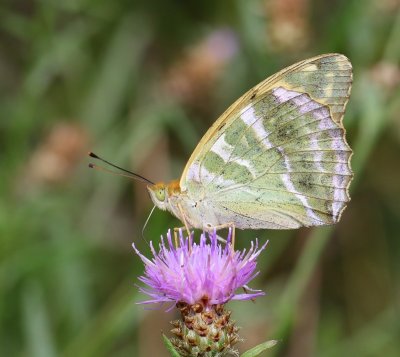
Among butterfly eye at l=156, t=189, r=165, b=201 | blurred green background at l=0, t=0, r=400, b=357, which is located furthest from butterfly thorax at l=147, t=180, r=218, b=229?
blurred green background at l=0, t=0, r=400, b=357

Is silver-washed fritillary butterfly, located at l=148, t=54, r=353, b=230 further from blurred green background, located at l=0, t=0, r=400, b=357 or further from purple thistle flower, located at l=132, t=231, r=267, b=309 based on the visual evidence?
blurred green background, located at l=0, t=0, r=400, b=357

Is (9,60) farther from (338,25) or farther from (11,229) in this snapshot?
(338,25)

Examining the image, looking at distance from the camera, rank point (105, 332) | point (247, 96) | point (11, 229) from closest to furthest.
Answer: point (247, 96) → point (105, 332) → point (11, 229)

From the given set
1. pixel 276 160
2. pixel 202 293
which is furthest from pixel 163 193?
pixel 202 293

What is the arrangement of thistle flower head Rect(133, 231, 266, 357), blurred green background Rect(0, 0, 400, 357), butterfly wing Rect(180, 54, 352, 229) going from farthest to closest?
blurred green background Rect(0, 0, 400, 357) < butterfly wing Rect(180, 54, 352, 229) < thistle flower head Rect(133, 231, 266, 357)

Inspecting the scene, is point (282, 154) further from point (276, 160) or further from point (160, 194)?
point (160, 194)

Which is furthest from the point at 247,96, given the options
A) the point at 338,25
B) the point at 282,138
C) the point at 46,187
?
the point at 46,187

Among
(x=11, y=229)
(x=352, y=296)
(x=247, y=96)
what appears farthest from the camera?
(x=352, y=296)

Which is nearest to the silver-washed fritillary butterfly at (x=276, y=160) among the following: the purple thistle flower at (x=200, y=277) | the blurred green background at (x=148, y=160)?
the purple thistle flower at (x=200, y=277)
